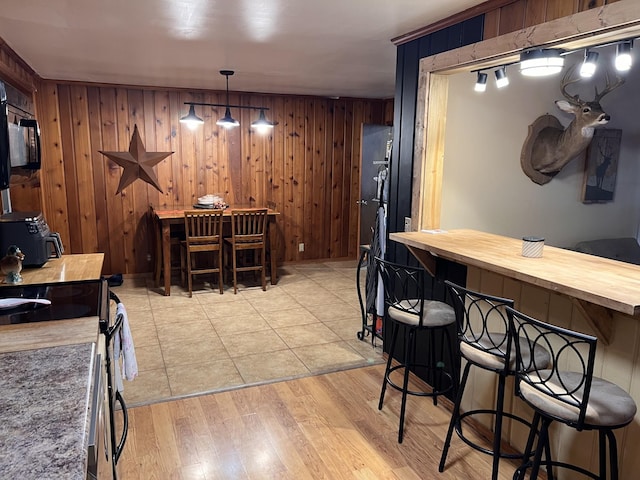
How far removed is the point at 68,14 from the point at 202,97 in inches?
124

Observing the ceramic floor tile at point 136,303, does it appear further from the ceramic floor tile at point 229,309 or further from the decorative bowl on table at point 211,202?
the decorative bowl on table at point 211,202

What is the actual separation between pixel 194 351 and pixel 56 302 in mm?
1810

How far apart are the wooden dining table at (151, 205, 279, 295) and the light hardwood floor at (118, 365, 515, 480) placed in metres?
2.35

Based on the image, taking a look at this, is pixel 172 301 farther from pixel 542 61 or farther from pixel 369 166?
pixel 542 61

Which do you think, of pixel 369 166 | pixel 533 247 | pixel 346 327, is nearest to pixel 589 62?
pixel 533 247

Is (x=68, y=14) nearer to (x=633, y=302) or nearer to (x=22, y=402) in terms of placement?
(x=22, y=402)

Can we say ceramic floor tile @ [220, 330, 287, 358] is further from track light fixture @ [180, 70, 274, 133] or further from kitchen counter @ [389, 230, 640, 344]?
track light fixture @ [180, 70, 274, 133]

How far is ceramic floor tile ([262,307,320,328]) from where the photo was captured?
4.31m

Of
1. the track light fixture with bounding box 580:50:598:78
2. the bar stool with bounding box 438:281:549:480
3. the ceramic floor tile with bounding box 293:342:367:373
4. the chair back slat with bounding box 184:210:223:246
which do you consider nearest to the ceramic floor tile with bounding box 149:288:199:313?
the chair back slat with bounding box 184:210:223:246

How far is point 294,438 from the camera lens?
99.9 inches

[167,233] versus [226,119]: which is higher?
[226,119]

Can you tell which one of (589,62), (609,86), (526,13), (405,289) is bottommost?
(405,289)

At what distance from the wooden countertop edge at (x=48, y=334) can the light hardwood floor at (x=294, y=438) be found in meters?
0.95

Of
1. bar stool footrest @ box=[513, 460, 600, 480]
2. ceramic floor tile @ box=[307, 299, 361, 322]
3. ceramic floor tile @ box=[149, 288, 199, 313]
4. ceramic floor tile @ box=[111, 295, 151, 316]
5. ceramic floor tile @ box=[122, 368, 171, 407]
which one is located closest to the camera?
bar stool footrest @ box=[513, 460, 600, 480]
